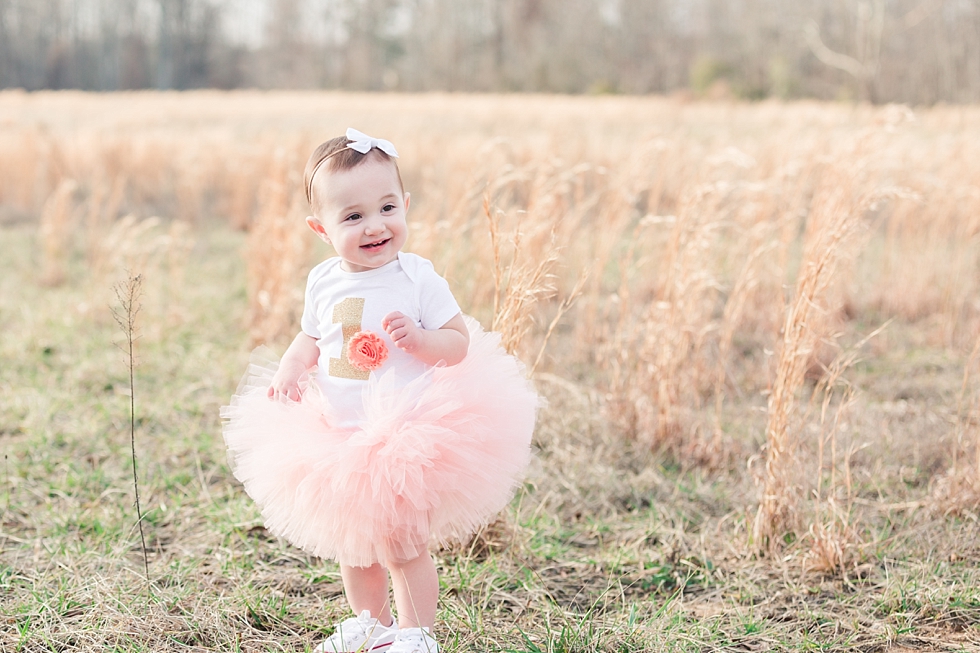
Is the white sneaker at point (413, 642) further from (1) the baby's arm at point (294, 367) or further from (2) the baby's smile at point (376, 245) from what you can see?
(2) the baby's smile at point (376, 245)

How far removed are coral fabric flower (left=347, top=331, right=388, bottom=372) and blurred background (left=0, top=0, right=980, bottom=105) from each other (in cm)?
2166

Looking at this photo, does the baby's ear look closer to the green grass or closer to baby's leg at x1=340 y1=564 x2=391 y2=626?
baby's leg at x1=340 y1=564 x2=391 y2=626

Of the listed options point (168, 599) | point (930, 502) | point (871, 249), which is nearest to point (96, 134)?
point (871, 249)

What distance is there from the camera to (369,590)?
1878mm

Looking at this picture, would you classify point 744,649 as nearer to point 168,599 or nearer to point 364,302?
point 364,302

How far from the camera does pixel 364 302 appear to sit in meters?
1.73

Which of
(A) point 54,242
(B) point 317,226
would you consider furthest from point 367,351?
(A) point 54,242

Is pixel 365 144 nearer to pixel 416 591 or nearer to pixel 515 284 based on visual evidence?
pixel 515 284

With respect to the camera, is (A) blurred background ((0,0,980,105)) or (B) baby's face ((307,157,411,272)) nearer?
(B) baby's face ((307,157,411,272))

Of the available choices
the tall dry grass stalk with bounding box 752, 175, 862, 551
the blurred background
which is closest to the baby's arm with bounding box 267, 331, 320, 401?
the tall dry grass stalk with bounding box 752, 175, 862, 551

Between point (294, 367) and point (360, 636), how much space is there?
0.61 metres

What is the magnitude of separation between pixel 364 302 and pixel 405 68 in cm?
3819

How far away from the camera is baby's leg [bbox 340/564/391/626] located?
1.86 meters

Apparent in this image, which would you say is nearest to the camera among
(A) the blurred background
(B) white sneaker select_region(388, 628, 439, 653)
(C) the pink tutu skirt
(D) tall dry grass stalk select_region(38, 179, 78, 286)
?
(C) the pink tutu skirt
